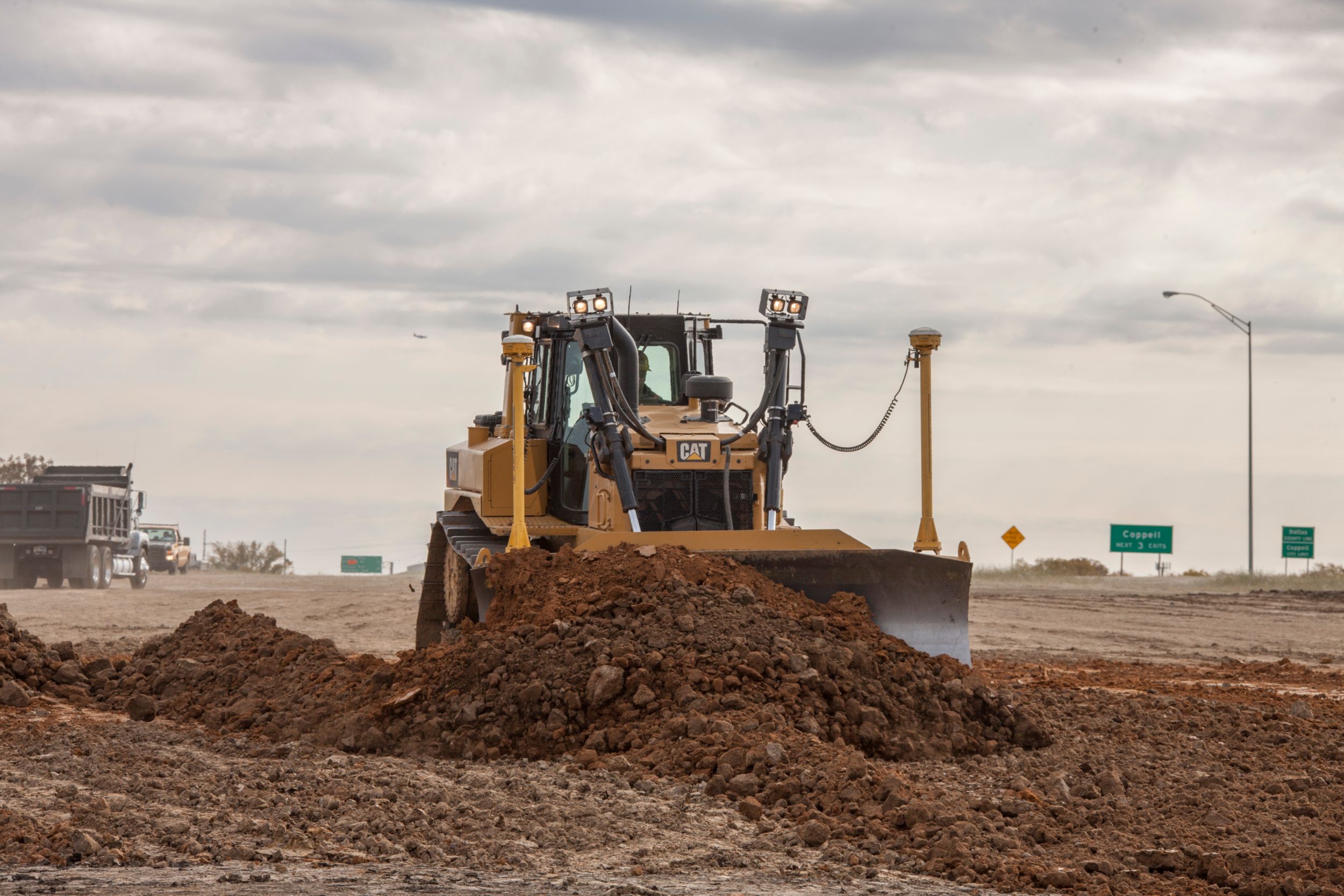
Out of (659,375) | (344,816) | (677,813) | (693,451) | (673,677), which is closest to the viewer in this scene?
(344,816)

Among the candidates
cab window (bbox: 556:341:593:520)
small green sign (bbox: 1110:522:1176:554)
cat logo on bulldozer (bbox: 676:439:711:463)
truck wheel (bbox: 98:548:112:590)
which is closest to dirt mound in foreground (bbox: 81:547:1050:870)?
cat logo on bulldozer (bbox: 676:439:711:463)

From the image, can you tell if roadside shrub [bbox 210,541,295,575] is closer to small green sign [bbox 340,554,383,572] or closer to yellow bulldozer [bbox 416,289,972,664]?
small green sign [bbox 340,554,383,572]

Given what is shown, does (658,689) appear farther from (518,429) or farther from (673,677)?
(518,429)

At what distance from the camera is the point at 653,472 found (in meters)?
12.0

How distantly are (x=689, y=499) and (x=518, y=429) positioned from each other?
1.60 metres

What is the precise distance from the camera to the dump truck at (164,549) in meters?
50.4

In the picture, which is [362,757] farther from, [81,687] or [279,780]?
[81,687]

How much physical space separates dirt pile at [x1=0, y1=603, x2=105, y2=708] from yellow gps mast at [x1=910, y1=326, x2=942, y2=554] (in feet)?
24.2

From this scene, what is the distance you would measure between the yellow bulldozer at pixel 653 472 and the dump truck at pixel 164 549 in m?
39.2

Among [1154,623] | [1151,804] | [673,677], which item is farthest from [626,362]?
[1154,623]

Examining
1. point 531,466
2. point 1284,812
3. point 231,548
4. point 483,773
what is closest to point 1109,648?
point 531,466

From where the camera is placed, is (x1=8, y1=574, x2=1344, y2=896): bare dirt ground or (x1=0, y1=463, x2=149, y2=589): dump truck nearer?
(x1=8, y1=574, x2=1344, y2=896): bare dirt ground

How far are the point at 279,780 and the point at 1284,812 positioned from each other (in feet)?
18.5

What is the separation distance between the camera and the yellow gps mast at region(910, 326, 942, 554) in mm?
12633
